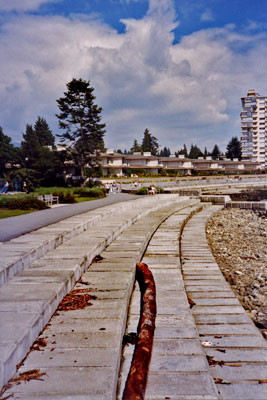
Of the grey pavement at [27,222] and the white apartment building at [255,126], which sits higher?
the white apartment building at [255,126]

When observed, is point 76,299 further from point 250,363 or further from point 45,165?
point 45,165

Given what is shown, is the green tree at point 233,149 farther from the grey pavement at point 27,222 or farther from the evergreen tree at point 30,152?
the grey pavement at point 27,222

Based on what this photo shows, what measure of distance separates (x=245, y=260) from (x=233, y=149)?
12335 centimetres

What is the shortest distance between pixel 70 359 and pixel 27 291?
4.72ft

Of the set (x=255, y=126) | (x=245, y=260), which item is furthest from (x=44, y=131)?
(x=245, y=260)

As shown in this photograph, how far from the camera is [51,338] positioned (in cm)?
302

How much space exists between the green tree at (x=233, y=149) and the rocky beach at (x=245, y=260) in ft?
374

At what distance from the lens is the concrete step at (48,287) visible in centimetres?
270

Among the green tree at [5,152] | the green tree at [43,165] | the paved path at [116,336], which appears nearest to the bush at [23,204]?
the paved path at [116,336]

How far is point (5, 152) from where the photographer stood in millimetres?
68250

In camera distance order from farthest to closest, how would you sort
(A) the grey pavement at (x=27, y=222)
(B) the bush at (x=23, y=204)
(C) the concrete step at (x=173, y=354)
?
(B) the bush at (x=23, y=204)
(A) the grey pavement at (x=27, y=222)
(C) the concrete step at (x=173, y=354)

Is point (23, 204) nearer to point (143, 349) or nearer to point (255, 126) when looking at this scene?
point (143, 349)

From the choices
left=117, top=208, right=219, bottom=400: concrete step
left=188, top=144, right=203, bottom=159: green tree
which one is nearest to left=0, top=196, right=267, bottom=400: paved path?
left=117, top=208, right=219, bottom=400: concrete step

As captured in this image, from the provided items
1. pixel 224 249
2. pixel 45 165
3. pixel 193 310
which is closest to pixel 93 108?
pixel 45 165
